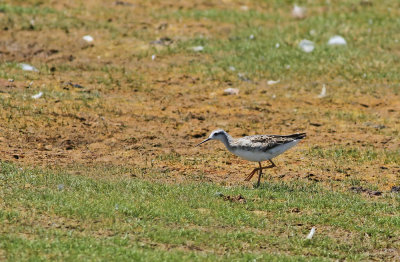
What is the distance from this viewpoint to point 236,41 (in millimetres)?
23250

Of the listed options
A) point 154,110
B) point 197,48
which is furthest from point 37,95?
point 197,48

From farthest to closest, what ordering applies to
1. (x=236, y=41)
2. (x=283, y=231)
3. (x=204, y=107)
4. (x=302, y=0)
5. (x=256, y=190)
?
(x=302, y=0), (x=236, y=41), (x=204, y=107), (x=256, y=190), (x=283, y=231)

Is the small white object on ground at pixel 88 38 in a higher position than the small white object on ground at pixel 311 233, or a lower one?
lower

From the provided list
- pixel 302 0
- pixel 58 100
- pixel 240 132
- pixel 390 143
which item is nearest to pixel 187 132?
pixel 240 132

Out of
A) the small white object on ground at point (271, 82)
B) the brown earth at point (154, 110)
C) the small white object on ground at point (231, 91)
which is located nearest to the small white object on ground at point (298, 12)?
the brown earth at point (154, 110)

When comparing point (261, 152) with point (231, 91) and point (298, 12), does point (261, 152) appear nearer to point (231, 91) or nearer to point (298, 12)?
point (231, 91)

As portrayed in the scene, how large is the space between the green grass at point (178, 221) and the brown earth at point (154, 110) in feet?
4.30

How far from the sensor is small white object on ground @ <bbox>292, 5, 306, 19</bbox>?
85.1 ft

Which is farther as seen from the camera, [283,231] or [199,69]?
[199,69]

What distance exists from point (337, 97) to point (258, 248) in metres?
9.97

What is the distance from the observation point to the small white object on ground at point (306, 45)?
22.7 metres

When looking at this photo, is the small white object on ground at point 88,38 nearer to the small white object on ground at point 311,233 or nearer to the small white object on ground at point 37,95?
the small white object on ground at point 37,95

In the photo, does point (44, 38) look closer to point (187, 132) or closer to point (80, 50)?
point (80, 50)

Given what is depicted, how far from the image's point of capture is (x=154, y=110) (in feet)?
59.3
